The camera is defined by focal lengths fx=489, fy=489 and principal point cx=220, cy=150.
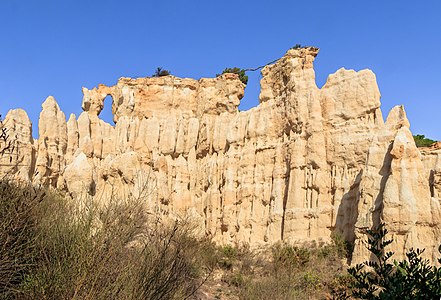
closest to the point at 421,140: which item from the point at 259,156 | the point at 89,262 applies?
the point at 259,156

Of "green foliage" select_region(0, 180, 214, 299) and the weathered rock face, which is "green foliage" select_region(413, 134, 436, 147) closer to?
the weathered rock face

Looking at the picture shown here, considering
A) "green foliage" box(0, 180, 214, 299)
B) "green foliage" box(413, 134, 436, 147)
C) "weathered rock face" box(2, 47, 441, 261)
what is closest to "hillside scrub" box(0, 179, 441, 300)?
"green foliage" box(0, 180, 214, 299)

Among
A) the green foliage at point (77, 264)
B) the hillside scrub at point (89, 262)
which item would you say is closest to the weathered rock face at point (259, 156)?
the hillside scrub at point (89, 262)

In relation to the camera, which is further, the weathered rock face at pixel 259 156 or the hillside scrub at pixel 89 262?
the weathered rock face at pixel 259 156

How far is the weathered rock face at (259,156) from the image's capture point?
2014cm

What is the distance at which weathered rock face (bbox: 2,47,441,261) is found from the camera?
20.1 metres

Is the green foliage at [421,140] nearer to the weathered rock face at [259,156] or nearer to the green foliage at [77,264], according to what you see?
the weathered rock face at [259,156]

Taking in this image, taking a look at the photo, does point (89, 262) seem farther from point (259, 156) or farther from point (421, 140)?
point (421, 140)

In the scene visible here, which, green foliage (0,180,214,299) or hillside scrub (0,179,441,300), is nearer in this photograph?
hillside scrub (0,179,441,300)

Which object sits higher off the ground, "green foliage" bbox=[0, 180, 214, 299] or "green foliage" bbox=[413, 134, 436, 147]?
"green foliage" bbox=[413, 134, 436, 147]

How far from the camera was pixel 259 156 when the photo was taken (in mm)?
28266

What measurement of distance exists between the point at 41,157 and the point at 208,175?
1044cm

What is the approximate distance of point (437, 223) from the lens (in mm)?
18828

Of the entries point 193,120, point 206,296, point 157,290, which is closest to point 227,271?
point 206,296
